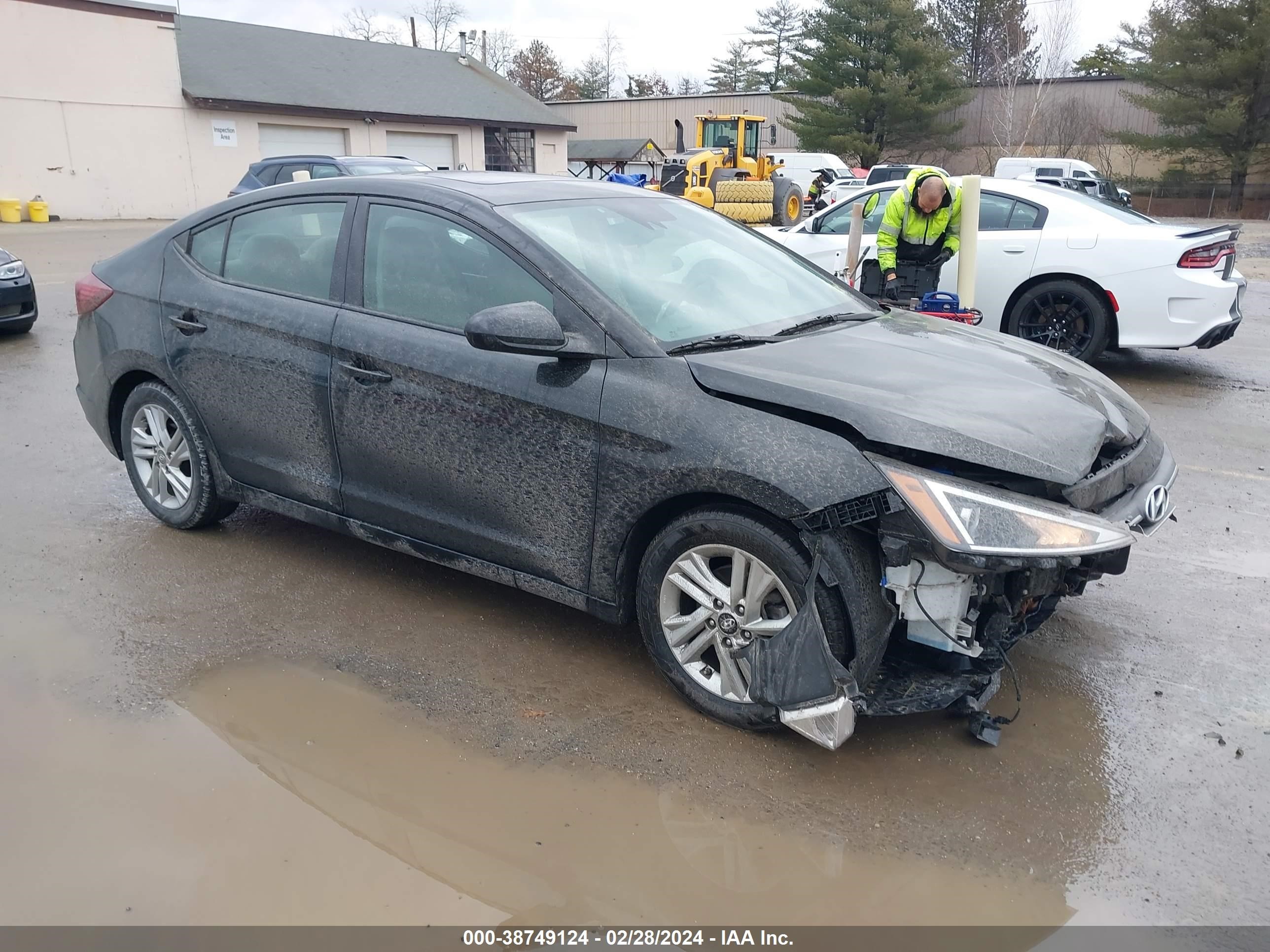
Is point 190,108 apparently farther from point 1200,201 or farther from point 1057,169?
point 1200,201

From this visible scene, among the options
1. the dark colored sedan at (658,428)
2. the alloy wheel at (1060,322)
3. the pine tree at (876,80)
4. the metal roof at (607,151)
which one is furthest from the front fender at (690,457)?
the pine tree at (876,80)

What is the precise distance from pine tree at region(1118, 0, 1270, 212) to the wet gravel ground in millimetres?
35106

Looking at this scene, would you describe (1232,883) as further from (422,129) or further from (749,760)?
(422,129)

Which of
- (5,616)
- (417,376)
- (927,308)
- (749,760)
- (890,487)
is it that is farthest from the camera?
(927,308)

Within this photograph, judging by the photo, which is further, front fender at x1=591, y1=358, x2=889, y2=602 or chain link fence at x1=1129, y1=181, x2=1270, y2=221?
chain link fence at x1=1129, y1=181, x2=1270, y2=221

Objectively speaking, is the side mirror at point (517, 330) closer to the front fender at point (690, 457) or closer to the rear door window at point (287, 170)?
the front fender at point (690, 457)

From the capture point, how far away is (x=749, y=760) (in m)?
3.20

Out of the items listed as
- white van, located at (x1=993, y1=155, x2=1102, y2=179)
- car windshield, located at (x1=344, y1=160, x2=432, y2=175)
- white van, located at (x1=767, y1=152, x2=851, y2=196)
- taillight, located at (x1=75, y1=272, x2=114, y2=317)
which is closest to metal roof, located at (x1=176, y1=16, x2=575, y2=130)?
white van, located at (x1=767, y1=152, x2=851, y2=196)

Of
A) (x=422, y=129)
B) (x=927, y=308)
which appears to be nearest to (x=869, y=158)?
(x=422, y=129)

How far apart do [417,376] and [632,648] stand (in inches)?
51.7

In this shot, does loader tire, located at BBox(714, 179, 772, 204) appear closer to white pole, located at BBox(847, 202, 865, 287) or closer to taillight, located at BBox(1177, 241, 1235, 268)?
white pole, located at BBox(847, 202, 865, 287)

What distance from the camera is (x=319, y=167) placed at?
15.9 metres

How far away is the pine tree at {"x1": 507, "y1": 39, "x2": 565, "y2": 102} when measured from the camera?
232 ft

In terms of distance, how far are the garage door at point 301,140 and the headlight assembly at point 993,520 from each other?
1320 inches
